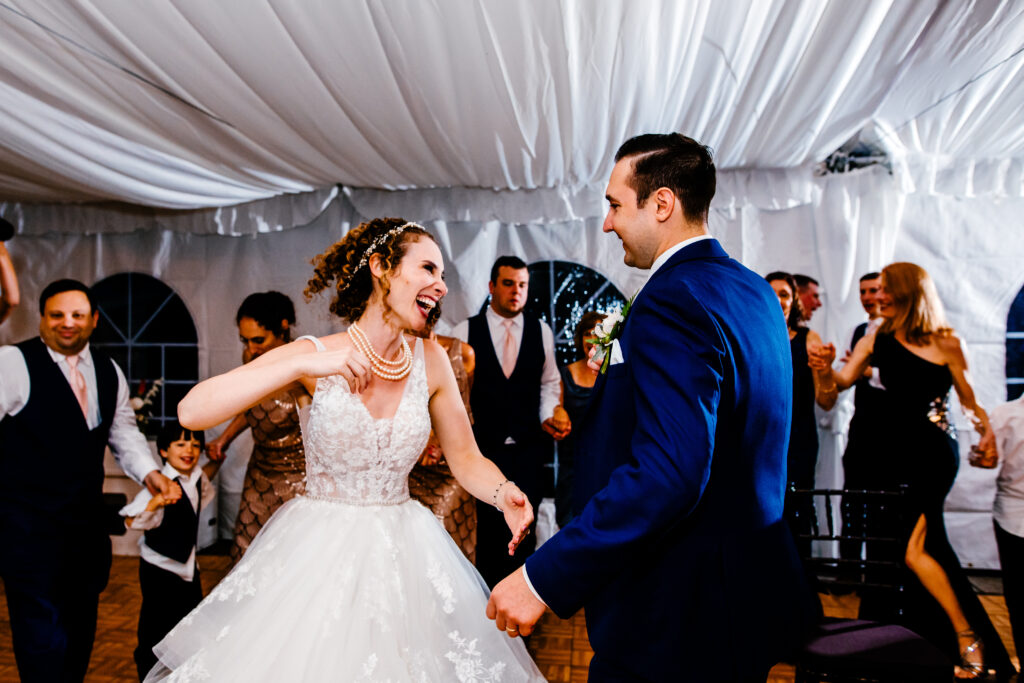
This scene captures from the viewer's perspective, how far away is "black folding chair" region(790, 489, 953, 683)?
1.91m

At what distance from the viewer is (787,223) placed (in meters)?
4.55

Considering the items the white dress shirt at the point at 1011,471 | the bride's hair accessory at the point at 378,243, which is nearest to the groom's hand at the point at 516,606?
the bride's hair accessory at the point at 378,243

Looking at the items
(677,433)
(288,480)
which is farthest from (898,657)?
(288,480)

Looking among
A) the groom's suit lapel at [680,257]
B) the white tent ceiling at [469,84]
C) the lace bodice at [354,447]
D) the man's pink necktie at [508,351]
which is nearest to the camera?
the groom's suit lapel at [680,257]

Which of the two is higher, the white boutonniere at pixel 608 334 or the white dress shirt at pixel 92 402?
the white boutonniere at pixel 608 334

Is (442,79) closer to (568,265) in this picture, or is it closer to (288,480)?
(288,480)

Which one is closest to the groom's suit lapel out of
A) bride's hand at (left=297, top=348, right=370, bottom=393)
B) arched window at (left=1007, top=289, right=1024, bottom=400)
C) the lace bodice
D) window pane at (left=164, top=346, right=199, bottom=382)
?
bride's hand at (left=297, top=348, right=370, bottom=393)

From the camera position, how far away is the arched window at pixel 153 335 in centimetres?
530

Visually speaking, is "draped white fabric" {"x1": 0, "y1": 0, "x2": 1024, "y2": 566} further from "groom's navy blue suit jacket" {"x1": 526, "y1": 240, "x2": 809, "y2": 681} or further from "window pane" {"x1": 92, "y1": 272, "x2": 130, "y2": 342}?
"groom's navy blue suit jacket" {"x1": 526, "y1": 240, "x2": 809, "y2": 681}

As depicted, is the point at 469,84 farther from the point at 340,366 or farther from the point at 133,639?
the point at 133,639

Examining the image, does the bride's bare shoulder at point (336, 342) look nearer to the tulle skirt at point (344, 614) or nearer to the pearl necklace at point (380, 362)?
the pearl necklace at point (380, 362)

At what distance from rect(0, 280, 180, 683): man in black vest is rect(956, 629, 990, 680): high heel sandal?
3.33m

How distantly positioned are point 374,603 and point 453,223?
11.9 feet

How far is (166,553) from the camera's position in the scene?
2.67m
